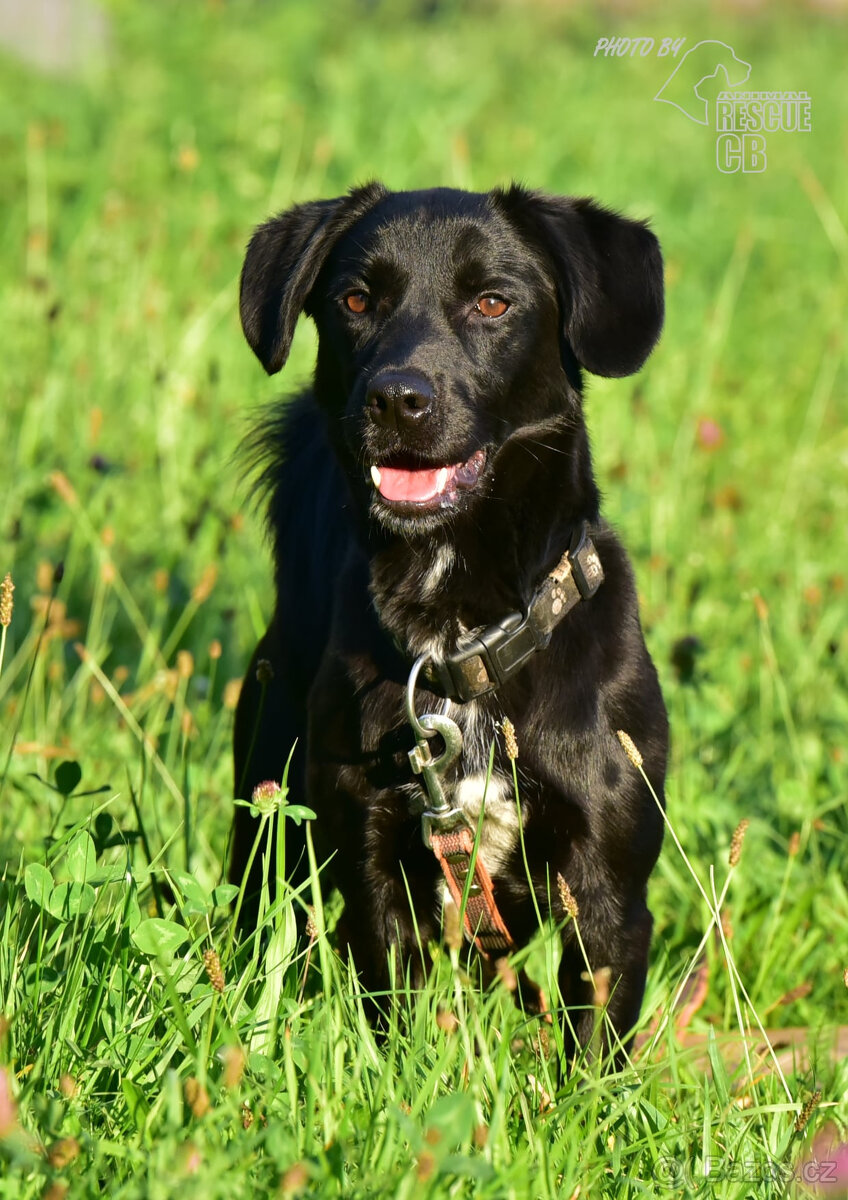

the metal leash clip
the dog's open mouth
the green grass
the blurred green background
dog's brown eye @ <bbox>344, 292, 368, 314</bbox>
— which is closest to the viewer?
the green grass

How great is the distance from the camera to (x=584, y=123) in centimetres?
884

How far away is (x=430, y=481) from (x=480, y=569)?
20 cm

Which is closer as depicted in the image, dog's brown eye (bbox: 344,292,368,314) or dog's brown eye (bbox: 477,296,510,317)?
dog's brown eye (bbox: 477,296,510,317)

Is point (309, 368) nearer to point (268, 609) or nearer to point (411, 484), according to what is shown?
point (268, 609)

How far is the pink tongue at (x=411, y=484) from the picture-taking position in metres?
2.61

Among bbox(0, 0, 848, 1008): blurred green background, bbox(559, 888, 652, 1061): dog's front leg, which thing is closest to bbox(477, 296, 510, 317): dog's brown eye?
bbox(0, 0, 848, 1008): blurred green background

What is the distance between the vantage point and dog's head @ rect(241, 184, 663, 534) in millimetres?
2574

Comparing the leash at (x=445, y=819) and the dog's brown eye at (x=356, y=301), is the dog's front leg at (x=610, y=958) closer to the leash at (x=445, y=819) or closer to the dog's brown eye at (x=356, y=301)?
the leash at (x=445, y=819)

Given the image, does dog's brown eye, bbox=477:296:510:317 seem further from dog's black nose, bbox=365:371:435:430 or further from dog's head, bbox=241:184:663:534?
dog's black nose, bbox=365:371:435:430

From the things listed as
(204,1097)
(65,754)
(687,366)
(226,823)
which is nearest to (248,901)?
(226,823)

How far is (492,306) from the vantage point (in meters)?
2.69

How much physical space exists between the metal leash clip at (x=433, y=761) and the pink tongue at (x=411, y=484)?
13.3 inches

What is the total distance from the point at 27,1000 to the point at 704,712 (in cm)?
206

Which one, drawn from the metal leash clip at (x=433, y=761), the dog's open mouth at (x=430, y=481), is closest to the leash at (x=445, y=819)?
the metal leash clip at (x=433, y=761)
